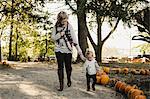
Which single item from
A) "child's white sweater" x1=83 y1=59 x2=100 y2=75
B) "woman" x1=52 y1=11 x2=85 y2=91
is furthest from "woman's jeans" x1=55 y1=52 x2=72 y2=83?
"child's white sweater" x1=83 y1=59 x2=100 y2=75

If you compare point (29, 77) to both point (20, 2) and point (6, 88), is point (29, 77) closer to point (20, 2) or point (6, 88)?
point (6, 88)

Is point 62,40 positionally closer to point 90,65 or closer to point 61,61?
point 61,61

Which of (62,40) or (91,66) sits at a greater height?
(62,40)

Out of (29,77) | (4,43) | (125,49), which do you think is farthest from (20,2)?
(125,49)

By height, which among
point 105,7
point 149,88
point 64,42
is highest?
point 105,7

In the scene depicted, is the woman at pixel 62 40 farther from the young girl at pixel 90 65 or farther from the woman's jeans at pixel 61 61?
the young girl at pixel 90 65

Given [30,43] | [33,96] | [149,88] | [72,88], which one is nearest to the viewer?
[33,96]

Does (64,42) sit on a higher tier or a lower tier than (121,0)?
lower

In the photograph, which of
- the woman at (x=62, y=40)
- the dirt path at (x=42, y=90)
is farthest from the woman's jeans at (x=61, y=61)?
the dirt path at (x=42, y=90)

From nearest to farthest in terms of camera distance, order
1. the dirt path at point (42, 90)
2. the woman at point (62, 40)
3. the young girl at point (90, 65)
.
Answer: the dirt path at point (42, 90) < the woman at point (62, 40) < the young girl at point (90, 65)

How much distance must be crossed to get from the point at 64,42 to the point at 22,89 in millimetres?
1469

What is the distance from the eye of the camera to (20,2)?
21281mm

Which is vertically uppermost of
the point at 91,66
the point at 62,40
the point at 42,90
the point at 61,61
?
the point at 62,40

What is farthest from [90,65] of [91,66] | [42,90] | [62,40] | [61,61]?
[42,90]
